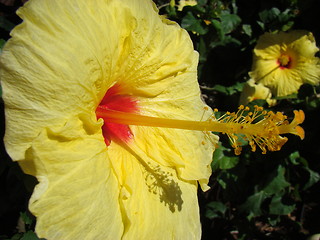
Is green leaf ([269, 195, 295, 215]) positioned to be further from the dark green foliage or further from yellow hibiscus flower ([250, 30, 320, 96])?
Answer: yellow hibiscus flower ([250, 30, 320, 96])

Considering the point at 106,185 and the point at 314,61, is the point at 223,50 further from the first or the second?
the point at 106,185

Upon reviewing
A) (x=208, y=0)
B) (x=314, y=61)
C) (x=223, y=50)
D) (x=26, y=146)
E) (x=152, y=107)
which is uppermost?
(x=26, y=146)

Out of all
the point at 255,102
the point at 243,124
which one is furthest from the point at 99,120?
the point at 255,102

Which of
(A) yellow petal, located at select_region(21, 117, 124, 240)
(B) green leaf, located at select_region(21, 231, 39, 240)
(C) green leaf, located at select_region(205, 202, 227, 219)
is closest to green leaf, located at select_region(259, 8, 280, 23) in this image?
(C) green leaf, located at select_region(205, 202, 227, 219)

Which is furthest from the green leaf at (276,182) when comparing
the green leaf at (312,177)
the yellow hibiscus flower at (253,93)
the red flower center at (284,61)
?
the red flower center at (284,61)

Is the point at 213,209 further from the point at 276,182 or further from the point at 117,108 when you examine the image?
the point at 117,108

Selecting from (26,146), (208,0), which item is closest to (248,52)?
(208,0)

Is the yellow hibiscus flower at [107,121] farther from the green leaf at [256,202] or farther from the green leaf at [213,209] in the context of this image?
the green leaf at [213,209]
